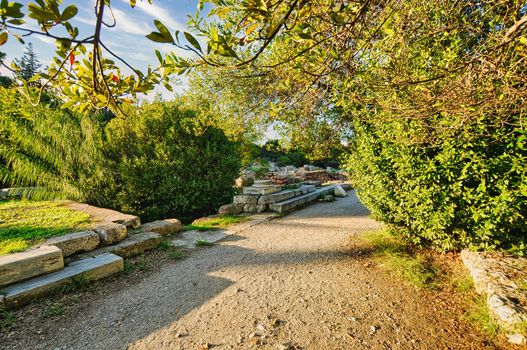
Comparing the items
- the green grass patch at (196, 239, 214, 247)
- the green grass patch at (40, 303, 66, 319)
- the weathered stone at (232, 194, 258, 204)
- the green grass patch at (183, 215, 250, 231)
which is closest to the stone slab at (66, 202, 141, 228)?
the green grass patch at (183, 215, 250, 231)

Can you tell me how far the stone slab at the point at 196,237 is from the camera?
482 cm

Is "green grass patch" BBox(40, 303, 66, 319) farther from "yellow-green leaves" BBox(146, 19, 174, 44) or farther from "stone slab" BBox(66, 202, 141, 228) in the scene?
"yellow-green leaves" BBox(146, 19, 174, 44)

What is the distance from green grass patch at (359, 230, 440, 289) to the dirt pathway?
191mm

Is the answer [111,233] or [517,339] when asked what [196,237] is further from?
[517,339]

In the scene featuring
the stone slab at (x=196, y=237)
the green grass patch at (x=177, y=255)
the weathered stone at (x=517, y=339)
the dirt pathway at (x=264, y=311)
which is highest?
the stone slab at (x=196, y=237)

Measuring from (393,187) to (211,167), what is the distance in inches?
201

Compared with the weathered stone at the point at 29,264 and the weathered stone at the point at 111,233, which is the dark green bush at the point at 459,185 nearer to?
the weathered stone at the point at 111,233

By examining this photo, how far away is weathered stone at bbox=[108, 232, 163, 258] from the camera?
13.3 feet

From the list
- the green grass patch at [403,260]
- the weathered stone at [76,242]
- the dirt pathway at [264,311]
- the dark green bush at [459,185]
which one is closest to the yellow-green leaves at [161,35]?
the dirt pathway at [264,311]

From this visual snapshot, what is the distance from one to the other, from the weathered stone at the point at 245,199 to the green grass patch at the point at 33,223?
3.80 m

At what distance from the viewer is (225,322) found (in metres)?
2.56

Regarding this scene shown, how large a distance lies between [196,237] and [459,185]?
461 centimetres

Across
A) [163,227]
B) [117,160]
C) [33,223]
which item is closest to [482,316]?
[163,227]

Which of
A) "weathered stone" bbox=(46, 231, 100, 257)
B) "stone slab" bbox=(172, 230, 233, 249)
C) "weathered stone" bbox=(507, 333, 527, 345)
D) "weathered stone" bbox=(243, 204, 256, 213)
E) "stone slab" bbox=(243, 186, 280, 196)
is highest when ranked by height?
"stone slab" bbox=(243, 186, 280, 196)
